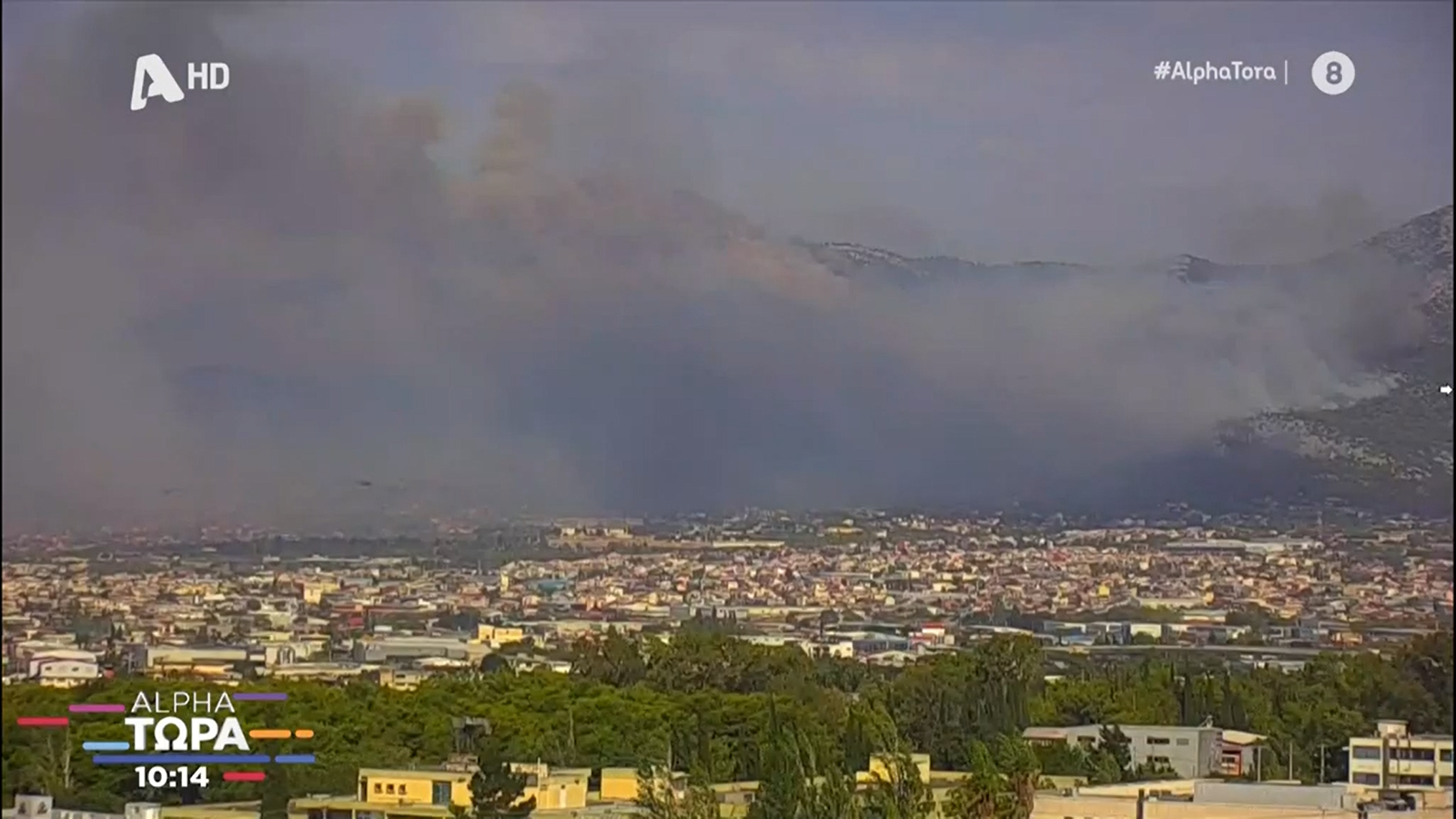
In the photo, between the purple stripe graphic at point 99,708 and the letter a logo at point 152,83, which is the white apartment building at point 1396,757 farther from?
the letter a logo at point 152,83

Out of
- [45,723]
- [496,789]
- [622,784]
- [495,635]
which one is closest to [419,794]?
[496,789]

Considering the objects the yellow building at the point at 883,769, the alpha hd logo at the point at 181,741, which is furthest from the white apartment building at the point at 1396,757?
the alpha hd logo at the point at 181,741

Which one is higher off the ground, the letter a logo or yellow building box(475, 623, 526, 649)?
the letter a logo

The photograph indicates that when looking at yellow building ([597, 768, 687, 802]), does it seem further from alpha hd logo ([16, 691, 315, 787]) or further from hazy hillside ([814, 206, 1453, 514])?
hazy hillside ([814, 206, 1453, 514])

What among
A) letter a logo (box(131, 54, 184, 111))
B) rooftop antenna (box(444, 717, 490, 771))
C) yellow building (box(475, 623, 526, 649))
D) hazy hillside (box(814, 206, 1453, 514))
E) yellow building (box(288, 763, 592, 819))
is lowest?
yellow building (box(288, 763, 592, 819))

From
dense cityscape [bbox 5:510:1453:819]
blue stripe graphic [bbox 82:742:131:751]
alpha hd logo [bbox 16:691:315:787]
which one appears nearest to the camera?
alpha hd logo [bbox 16:691:315:787]

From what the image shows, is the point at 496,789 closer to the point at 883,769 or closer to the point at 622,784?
the point at 622,784

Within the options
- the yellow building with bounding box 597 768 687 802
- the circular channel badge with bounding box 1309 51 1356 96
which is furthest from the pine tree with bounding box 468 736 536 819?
the circular channel badge with bounding box 1309 51 1356 96
